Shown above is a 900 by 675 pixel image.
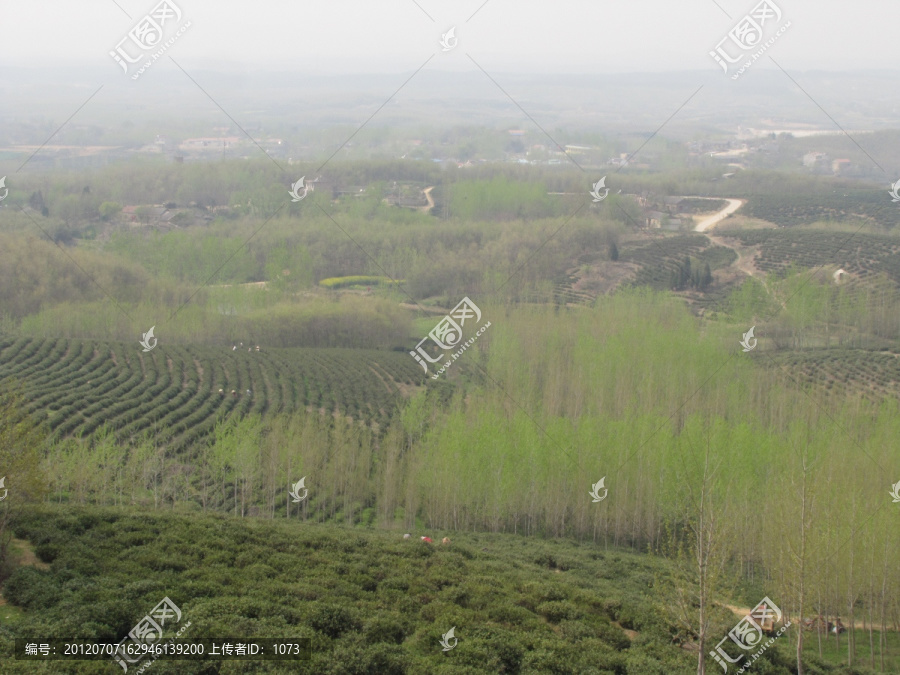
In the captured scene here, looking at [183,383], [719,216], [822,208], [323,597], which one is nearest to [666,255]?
[719,216]

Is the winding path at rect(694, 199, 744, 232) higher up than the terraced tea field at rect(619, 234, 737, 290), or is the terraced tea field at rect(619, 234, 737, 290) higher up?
the winding path at rect(694, 199, 744, 232)

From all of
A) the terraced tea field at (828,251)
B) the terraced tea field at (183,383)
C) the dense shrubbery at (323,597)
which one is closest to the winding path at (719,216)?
the terraced tea field at (828,251)

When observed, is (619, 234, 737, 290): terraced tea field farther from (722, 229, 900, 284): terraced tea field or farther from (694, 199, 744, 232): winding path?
(694, 199, 744, 232): winding path

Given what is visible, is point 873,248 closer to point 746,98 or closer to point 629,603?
point 629,603

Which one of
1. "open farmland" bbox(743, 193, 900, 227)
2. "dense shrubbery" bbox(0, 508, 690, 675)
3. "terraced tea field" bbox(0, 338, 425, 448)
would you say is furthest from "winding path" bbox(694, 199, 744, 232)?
"dense shrubbery" bbox(0, 508, 690, 675)

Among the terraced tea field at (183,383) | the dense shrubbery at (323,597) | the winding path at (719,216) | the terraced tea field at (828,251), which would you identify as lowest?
the dense shrubbery at (323,597)

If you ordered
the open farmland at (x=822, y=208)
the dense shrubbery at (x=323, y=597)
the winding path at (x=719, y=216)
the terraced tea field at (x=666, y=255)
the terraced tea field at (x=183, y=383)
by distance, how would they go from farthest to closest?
the winding path at (x=719, y=216) → the open farmland at (x=822, y=208) → the terraced tea field at (x=666, y=255) → the terraced tea field at (x=183, y=383) → the dense shrubbery at (x=323, y=597)

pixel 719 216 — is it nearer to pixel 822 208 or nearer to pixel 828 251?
pixel 822 208

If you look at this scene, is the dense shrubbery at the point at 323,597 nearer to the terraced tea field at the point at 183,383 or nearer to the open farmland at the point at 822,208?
the terraced tea field at the point at 183,383
